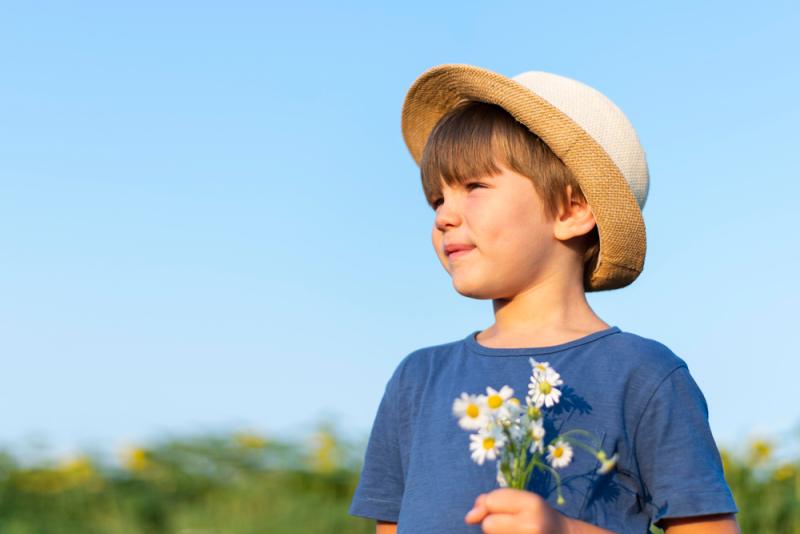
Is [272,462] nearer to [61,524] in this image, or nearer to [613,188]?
[61,524]

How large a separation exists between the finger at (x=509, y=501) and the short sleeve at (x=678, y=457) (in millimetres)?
493

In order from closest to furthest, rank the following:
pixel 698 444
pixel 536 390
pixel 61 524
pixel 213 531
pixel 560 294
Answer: pixel 536 390 → pixel 698 444 → pixel 560 294 → pixel 213 531 → pixel 61 524

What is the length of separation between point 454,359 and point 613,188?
627 mm

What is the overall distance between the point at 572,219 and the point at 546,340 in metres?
0.34

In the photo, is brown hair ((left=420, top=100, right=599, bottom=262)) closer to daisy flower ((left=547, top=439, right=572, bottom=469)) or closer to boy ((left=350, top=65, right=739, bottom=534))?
boy ((left=350, top=65, right=739, bottom=534))

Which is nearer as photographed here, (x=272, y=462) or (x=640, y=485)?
(x=640, y=485)

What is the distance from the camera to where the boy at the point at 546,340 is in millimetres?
2217

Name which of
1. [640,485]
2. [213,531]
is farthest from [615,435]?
[213,531]

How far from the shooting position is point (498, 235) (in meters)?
2.38

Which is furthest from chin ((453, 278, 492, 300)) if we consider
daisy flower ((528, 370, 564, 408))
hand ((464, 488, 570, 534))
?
hand ((464, 488, 570, 534))

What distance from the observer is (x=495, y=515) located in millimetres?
1830

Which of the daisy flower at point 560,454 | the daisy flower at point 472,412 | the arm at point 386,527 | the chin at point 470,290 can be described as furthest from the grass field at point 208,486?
the daisy flower at point 472,412

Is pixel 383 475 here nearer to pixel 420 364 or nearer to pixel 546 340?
pixel 420 364

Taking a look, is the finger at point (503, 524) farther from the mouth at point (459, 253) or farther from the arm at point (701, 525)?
the mouth at point (459, 253)
